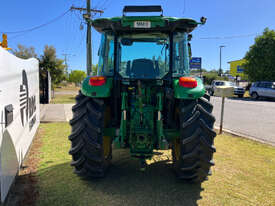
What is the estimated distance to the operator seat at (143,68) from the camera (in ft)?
12.6

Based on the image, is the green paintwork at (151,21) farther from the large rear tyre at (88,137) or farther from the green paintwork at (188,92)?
the large rear tyre at (88,137)

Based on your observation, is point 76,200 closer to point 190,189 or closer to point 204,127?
point 190,189

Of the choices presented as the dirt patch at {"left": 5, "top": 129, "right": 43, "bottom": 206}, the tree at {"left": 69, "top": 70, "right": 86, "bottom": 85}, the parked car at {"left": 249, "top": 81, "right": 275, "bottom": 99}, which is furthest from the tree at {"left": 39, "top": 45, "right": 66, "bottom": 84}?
the tree at {"left": 69, "top": 70, "right": 86, "bottom": 85}

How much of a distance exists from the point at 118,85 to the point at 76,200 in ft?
5.77

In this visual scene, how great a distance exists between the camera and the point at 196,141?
3.23m

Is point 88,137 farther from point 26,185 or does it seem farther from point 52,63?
point 52,63

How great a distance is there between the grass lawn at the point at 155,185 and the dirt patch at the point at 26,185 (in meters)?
0.09

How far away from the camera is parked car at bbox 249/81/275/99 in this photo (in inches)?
820

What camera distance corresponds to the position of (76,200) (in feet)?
10.1

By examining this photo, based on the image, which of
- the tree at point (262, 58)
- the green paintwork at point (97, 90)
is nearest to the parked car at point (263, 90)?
the tree at point (262, 58)

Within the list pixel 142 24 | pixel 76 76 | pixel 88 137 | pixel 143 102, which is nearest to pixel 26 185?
pixel 88 137

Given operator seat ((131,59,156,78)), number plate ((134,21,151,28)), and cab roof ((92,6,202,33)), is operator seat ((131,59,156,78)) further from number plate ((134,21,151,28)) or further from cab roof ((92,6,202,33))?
number plate ((134,21,151,28))

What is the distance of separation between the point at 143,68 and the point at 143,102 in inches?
24.2

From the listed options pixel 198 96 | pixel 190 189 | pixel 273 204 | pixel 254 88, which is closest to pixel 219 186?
pixel 190 189
